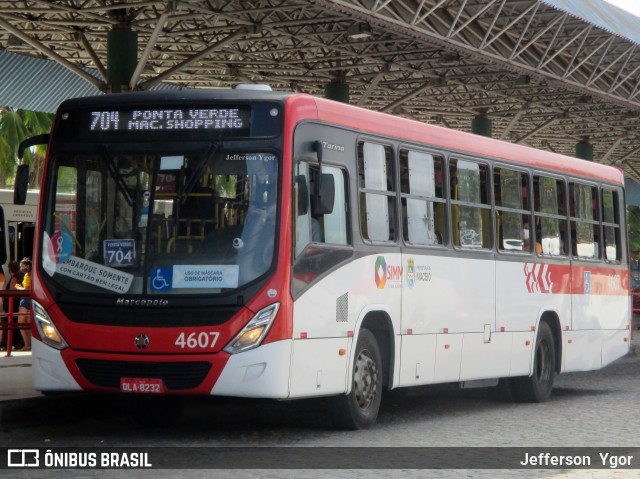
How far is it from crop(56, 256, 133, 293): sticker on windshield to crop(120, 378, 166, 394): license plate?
0.74 meters

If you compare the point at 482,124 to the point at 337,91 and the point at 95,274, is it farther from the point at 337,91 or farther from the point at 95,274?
the point at 95,274

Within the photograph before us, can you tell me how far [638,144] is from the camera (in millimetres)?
52688

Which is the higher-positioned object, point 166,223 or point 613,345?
point 166,223

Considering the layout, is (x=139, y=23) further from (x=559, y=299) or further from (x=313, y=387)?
(x=313, y=387)

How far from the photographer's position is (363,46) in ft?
104

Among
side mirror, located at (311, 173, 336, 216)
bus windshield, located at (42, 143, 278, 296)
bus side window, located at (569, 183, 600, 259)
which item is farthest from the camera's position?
bus side window, located at (569, 183, 600, 259)

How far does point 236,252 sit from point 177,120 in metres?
1.27

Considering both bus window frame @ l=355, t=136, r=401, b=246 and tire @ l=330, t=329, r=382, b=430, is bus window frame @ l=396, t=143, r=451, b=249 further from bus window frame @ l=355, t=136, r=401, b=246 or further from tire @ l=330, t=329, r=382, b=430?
tire @ l=330, t=329, r=382, b=430

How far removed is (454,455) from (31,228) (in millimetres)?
22829

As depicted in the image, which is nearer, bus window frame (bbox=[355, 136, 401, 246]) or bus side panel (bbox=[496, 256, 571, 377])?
bus window frame (bbox=[355, 136, 401, 246])

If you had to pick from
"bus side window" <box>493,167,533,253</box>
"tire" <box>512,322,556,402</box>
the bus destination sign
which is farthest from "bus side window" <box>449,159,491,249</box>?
the bus destination sign

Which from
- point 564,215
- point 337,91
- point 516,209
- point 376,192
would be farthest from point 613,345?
point 337,91

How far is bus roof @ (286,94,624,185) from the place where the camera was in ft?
39.8

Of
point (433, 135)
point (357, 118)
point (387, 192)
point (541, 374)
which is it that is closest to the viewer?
point (357, 118)
